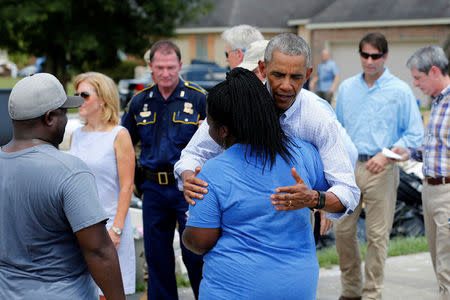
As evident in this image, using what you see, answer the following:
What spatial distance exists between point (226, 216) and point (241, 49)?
2512 millimetres

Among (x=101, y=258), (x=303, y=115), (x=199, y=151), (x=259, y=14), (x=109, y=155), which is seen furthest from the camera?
(x=259, y=14)

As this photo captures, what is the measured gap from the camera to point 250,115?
2.66 meters

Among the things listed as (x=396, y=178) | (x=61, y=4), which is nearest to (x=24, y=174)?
(x=396, y=178)

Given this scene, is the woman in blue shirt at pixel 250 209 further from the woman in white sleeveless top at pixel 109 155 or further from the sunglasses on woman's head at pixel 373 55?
the sunglasses on woman's head at pixel 373 55

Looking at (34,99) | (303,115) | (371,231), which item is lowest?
(371,231)

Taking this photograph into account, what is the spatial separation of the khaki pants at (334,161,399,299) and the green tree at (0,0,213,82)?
742 inches

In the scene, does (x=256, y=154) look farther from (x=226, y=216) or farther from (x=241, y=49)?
(x=241, y=49)

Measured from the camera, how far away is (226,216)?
105 inches

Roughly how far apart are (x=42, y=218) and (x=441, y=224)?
3218 mm

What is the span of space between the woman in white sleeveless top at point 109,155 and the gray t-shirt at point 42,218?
177cm

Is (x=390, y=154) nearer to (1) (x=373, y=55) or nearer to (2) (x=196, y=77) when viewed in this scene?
(1) (x=373, y=55)

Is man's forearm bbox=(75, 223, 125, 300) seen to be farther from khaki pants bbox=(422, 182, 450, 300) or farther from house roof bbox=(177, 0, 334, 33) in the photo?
house roof bbox=(177, 0, 334, 33)

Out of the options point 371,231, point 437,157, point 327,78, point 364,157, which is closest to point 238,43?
point 364,157

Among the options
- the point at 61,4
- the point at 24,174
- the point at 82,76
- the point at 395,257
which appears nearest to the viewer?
the point at 24,174
